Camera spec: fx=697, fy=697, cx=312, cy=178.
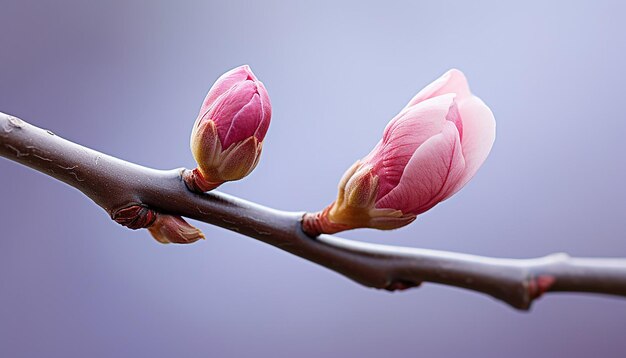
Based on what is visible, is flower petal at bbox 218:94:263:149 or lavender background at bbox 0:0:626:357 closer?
flower petal at bbox 218:94:263:149

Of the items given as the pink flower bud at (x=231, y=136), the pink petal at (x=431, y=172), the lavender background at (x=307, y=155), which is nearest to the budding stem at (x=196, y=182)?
the pink flower bud at (x=231, y=136)

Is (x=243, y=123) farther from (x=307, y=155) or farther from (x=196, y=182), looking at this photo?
(x=307, y=155)

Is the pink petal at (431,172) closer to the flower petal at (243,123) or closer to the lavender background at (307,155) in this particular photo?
the flower petal at (243,123)

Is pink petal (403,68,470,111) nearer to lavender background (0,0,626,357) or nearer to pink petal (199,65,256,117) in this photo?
pink petal (199,65,256,117)

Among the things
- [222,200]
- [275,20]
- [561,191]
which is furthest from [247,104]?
[561,191]

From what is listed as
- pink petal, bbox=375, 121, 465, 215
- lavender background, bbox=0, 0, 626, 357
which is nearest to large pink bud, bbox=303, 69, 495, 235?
pink petal, bbox=375, 121, 465, 215

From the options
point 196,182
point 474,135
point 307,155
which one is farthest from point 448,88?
point 307,155
